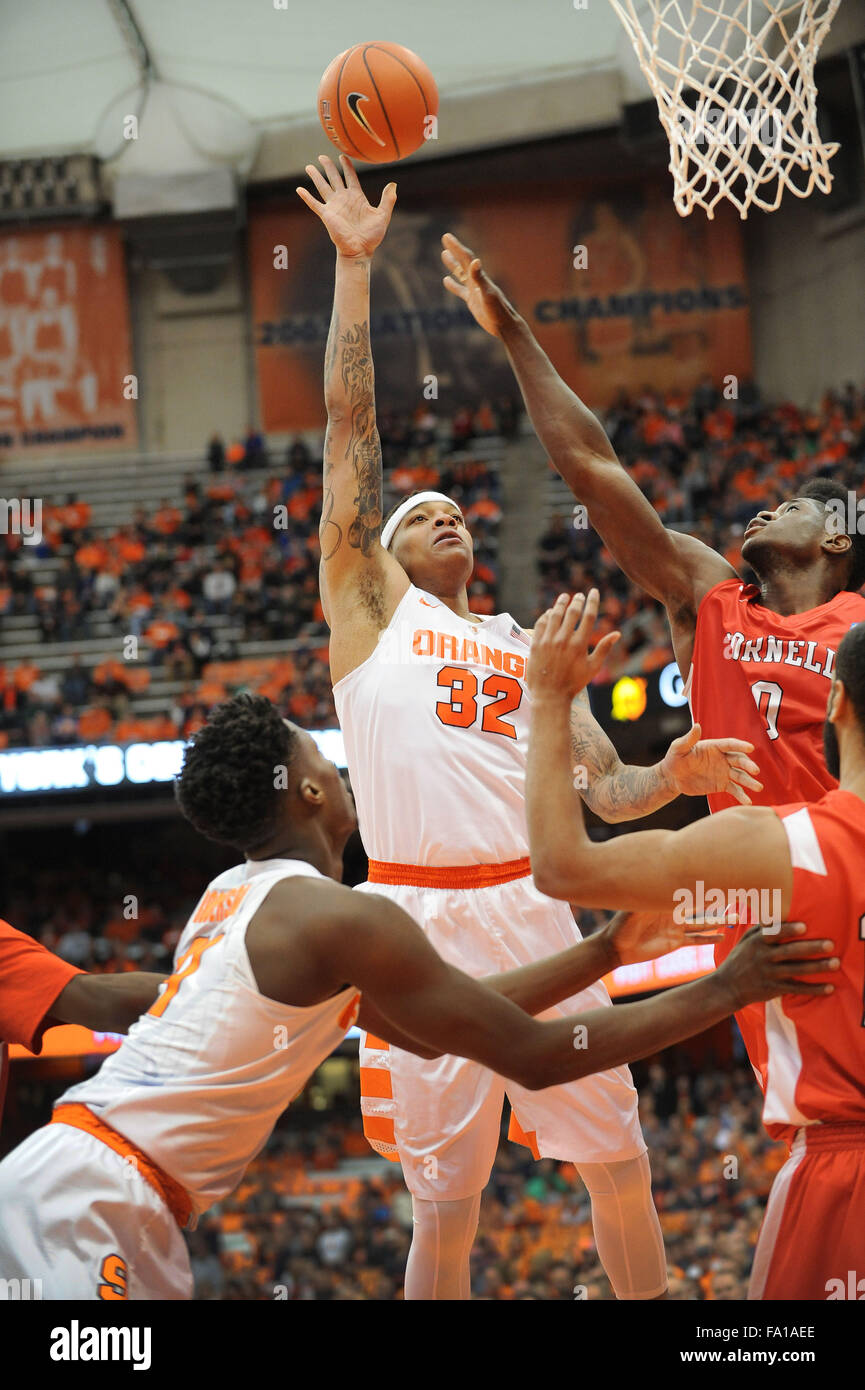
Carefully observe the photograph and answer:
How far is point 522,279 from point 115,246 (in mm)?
5724

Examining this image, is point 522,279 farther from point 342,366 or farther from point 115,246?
point 342,366

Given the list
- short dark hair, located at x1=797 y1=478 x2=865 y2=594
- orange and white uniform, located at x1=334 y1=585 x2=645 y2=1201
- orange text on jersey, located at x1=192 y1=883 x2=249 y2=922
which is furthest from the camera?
short dark hair, located at x1=797 y1=478 x2=865 y2=594

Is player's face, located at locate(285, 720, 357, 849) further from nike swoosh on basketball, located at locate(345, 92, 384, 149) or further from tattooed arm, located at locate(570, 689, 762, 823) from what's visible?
nike swoosh on basketball, located at locate(345, 92, 384, 149)

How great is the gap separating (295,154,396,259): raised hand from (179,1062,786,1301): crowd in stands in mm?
6340

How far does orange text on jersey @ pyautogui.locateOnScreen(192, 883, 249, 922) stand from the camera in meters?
2.96

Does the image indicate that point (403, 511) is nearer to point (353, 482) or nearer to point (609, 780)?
point (353, 482)

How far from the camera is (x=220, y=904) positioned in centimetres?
301

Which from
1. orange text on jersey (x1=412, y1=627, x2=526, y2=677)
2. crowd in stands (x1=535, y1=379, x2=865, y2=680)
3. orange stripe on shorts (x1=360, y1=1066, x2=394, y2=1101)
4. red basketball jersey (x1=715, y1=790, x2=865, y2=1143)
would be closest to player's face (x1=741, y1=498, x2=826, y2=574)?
orange text on jersey (x1=412, y1=627, x2=526, y2=677)

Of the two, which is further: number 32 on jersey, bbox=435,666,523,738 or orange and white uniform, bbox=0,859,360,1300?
number 32 on jersey, bbox=435,666,523,738

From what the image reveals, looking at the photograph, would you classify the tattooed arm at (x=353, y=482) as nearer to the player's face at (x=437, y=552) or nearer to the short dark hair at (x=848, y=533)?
the player's face at (x=437, y=552)

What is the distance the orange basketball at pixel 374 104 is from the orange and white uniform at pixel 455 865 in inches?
66.8

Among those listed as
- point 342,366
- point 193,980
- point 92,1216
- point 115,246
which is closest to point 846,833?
point 193,980

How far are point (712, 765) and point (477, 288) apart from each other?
159cm

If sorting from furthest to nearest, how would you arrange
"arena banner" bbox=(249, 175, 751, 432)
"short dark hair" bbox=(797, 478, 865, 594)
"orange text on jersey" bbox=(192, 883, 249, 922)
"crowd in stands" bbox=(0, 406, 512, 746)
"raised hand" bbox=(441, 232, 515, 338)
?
"arena banner" bbox=(249, 175, 751, 432)
"crowd in stands" bbox=(0, 406, 512, 746)
"short dark hair" bbox=(797, 478, 865, 594)
"raised hand" bbox=(441, 232, 515, 338)
"orange text on jersey" bbox=(192, 883, 249, 922)
